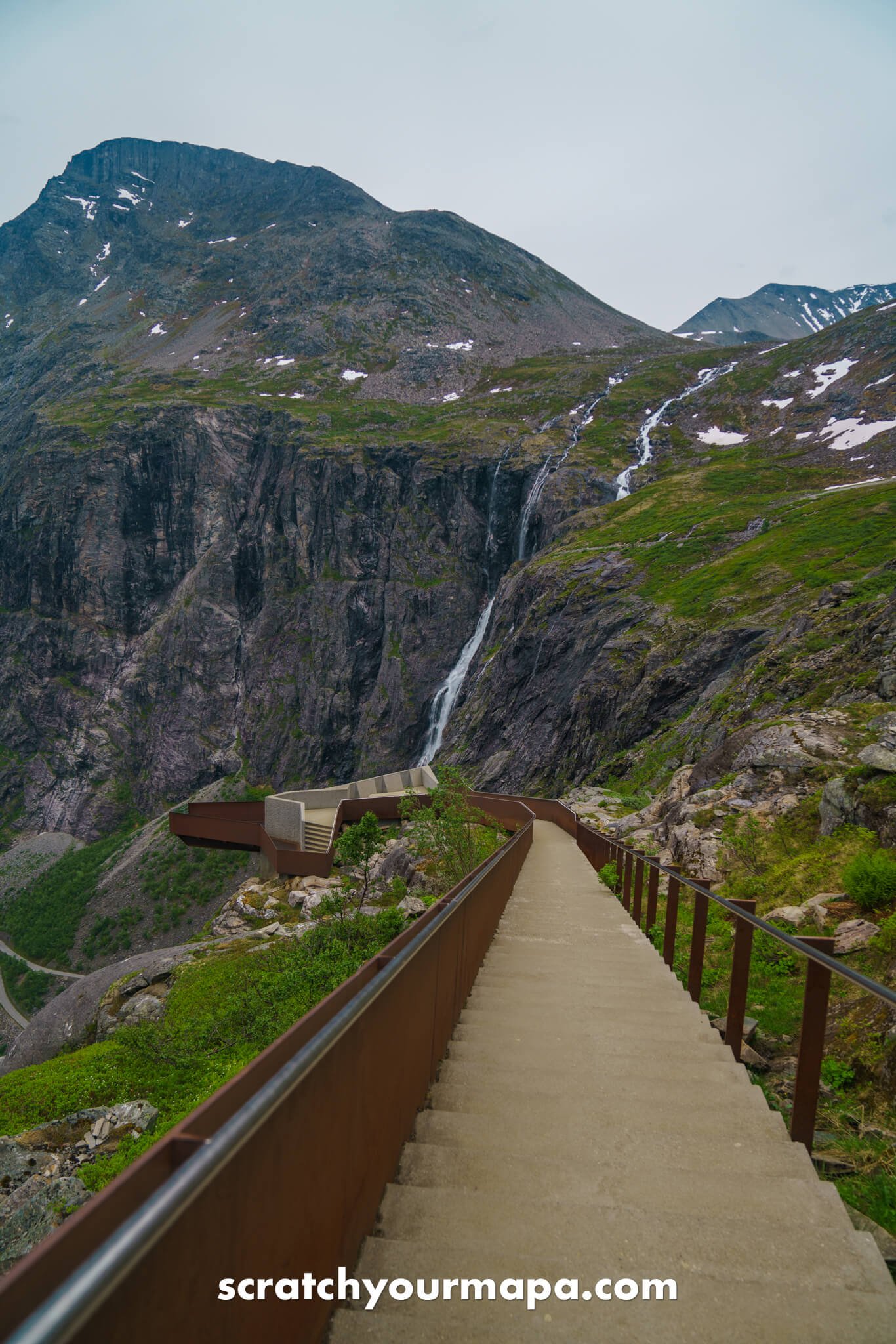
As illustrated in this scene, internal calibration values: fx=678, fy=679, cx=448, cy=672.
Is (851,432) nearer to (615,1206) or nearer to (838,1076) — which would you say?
(838,1076)

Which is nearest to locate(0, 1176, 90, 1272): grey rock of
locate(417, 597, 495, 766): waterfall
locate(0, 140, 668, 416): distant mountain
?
locate(417, 597, 495, 766): waterfall

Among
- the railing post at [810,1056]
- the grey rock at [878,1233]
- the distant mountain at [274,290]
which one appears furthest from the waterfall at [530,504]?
the grey rock at [878,1233]

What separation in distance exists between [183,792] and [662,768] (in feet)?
222

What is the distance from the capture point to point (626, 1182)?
3.12m

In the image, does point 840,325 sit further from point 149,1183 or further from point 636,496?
point 149,1183

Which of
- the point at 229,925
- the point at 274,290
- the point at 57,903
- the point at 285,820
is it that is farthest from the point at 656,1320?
the point at 274,290

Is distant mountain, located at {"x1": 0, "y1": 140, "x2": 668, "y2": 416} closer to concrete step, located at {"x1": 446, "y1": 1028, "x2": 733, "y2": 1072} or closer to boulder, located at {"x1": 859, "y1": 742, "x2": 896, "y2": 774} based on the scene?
boulder, located at {"x1": 859, "y1": 742, "x2": 896, "y2": 774}

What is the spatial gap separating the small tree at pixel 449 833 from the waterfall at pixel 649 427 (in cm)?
5212

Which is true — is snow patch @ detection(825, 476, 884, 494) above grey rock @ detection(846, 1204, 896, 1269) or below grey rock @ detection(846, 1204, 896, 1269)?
above

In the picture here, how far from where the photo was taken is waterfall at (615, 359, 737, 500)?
68363 millimetres

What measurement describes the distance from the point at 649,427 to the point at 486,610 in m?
37.2

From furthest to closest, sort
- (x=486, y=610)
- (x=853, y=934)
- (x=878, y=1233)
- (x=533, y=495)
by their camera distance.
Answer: (x=533, y=495)
(x=486, y=610)
(x=853, y=934)
(x=878, y=1233)

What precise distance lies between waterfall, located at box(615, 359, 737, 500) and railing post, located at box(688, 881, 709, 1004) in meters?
60.6

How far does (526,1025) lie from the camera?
519 cm
